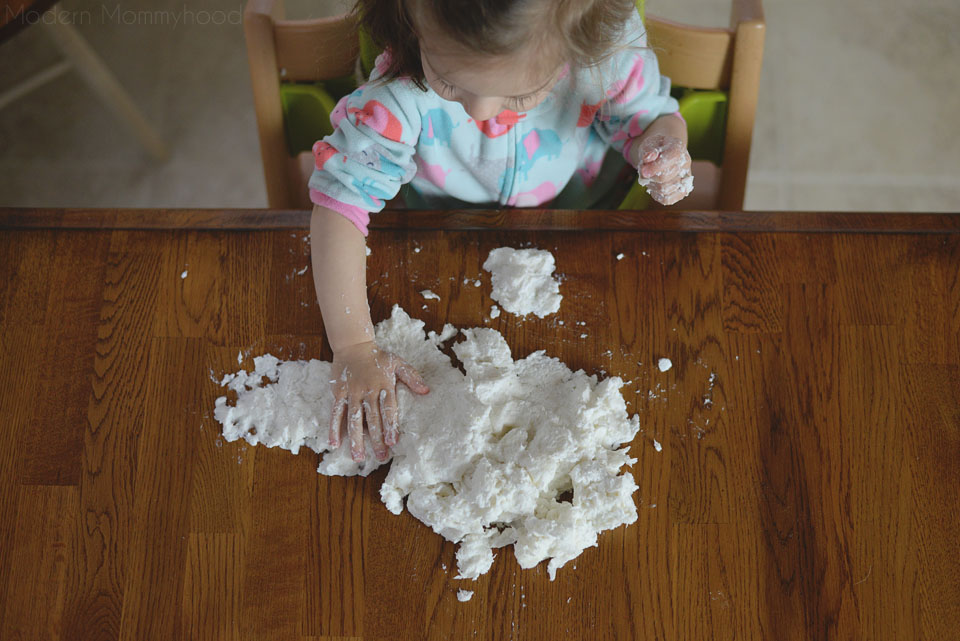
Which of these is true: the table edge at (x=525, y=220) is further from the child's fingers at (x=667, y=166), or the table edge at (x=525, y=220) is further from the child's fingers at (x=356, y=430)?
the child's fingers at (x=356, y=430)

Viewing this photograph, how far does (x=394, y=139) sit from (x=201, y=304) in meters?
0.28

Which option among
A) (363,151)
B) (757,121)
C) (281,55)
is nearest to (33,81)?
(281,55)

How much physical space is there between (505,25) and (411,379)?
0.36 meters

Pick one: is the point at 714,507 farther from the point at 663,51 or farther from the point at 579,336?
the point at 663,51

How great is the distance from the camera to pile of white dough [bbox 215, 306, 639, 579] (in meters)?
0.72

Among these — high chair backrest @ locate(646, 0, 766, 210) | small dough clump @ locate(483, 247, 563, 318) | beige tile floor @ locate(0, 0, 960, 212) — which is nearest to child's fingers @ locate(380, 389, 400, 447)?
small dough clump @ locate(483, 247, 563, 318)

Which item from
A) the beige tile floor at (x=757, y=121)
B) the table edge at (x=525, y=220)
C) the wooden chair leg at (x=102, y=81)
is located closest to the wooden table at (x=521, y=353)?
the table edge at (x=525, y=220)

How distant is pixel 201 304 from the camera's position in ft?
2.67

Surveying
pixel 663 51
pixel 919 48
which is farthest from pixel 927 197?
pixel 663 51

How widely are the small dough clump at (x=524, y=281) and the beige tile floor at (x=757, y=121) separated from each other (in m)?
0.97

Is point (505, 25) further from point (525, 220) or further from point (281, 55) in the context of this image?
point (281, 55)

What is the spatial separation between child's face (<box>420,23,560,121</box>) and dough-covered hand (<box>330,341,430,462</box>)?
0.27 metres

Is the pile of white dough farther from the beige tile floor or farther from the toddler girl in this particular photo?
the beige tile floor

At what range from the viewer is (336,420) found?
767 millimetres
